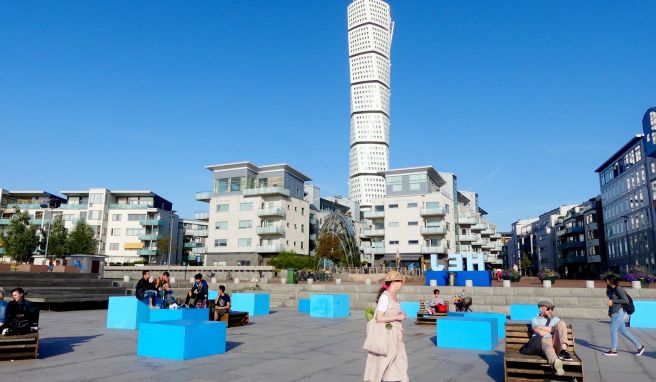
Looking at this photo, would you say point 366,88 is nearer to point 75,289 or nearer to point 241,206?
point 241,206

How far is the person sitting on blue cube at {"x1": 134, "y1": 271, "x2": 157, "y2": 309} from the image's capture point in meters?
15.1

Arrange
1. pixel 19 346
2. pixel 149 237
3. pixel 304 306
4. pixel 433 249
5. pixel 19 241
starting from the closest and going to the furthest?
pixel 19 346 < pixel 304 306 < pixel 19 241 < pixel 433 249 < pixel 149 237

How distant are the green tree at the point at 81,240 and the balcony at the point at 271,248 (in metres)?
26.7

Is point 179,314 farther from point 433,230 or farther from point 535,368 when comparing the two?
point 433,230

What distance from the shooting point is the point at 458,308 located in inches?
691

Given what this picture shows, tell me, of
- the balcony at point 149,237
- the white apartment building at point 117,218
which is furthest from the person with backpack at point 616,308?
the balcony at point 149,237

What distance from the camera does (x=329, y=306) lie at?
66.0ft

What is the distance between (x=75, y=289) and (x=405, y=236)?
169 ft

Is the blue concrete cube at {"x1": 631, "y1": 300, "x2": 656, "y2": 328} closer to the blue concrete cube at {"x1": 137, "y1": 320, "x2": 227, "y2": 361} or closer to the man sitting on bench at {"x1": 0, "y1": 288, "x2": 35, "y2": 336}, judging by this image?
the blue concrete cube at {"x1": 137, "y1": 320, "x2": 227, "y2": 361}

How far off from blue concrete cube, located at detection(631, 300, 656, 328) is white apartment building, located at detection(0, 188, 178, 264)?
72243 mm

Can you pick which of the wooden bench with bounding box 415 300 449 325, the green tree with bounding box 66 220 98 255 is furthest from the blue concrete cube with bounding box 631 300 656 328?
the green tree with bounding box 66 220 98 255

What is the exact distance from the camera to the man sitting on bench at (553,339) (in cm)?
686

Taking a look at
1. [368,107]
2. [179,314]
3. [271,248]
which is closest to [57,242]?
[271,248]

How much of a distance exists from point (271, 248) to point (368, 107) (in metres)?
104
